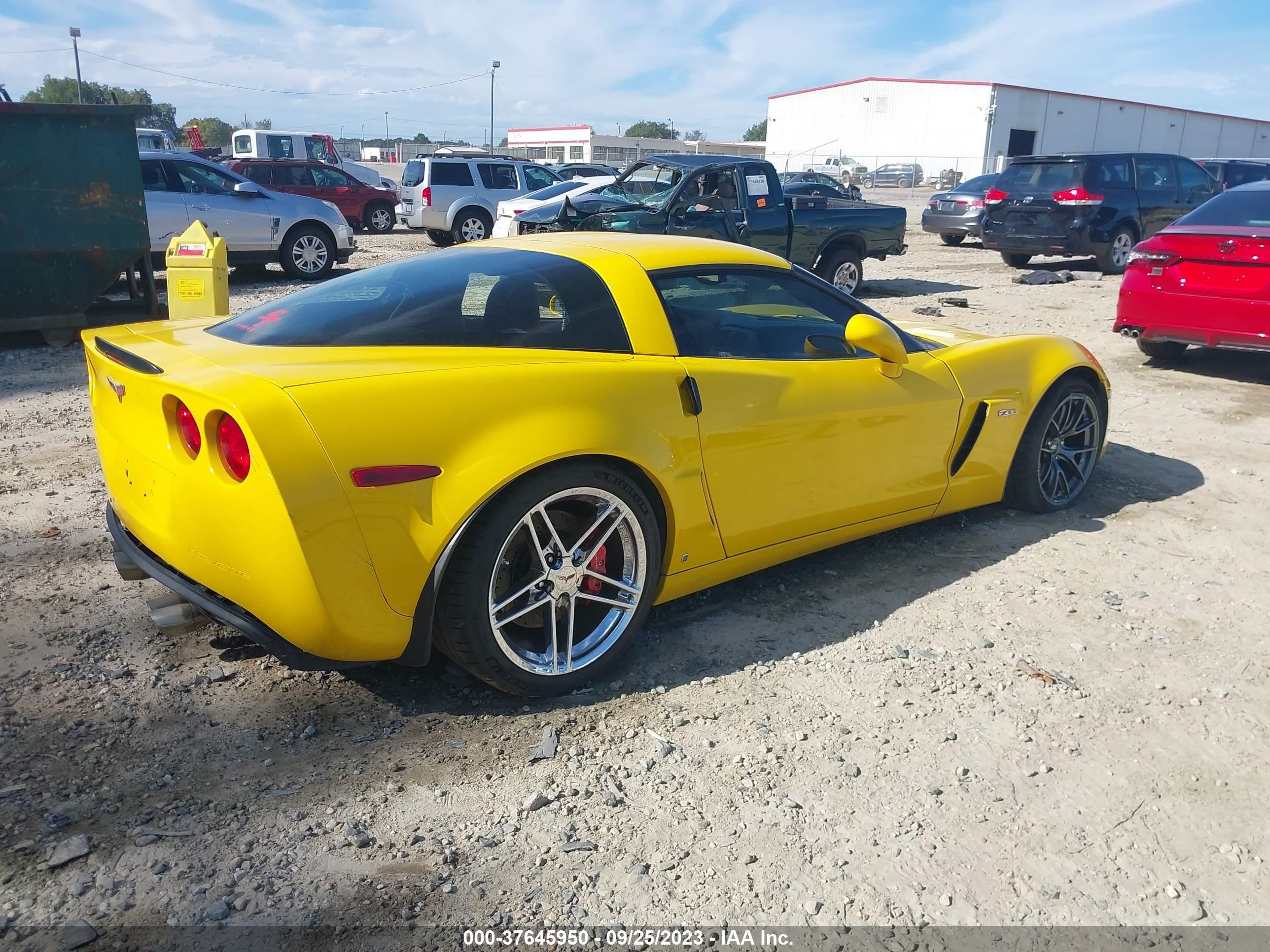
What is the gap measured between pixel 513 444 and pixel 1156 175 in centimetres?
1519

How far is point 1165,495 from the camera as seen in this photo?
5238 millimetres

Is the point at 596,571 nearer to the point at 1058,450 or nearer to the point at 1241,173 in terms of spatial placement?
the point at 1058,450

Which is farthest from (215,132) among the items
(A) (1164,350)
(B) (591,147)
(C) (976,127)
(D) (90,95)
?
→ (A) (1164,350)

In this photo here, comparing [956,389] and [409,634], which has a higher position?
[956,389]

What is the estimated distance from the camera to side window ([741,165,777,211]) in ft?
37.5

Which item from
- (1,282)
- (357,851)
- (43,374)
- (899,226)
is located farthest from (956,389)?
(899,226)

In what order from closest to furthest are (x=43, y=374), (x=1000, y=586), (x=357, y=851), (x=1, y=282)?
(x=357, y=851)
(x=1000, y=586)
(x=43, y=374)
(x=1, y=282)

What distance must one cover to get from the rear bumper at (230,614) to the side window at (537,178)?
17.4 m

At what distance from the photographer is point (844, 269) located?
12.3m

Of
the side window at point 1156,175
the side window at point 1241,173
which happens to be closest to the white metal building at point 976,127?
the side window at point 1241,173

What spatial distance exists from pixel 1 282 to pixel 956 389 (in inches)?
319

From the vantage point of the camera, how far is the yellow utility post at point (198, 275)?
7.16 meters

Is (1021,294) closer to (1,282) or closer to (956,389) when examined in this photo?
(956,389)

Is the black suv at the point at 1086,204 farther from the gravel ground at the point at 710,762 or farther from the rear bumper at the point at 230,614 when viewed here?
the rear bumper at the point at 230,614
